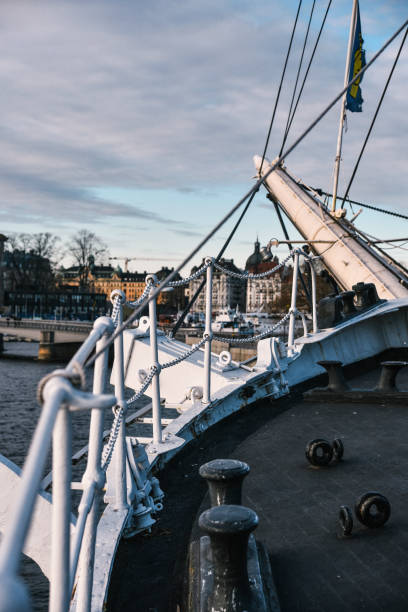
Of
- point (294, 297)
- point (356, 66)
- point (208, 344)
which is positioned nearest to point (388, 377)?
point (294, 297)

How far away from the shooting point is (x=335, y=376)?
714 cm

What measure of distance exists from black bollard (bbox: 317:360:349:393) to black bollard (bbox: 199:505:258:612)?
182 inches

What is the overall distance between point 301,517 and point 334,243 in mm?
9029

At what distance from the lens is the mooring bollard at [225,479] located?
3.15 meters

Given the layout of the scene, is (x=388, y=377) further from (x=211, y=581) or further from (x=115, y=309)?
(x=211, y=581)

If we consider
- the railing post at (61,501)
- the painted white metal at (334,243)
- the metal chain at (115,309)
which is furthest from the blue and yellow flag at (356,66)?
the railing post at (61,501)

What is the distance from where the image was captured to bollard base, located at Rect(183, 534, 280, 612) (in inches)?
98.7

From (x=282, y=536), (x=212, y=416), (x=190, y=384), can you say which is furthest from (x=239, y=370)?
(x=282, y=536)

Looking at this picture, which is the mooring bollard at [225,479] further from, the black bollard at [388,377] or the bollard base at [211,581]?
the black bollard at [388,377]

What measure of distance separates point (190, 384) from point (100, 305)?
97.2m

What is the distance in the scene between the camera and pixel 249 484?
427cm

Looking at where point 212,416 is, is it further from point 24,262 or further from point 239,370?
point 24,262

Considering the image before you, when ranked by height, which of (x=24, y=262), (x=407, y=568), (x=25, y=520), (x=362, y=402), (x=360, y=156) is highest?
(x=24, y=262)

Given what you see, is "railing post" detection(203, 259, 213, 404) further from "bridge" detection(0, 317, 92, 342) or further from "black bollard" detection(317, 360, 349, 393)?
"bridge" detection(0, 317, 92, 342)
